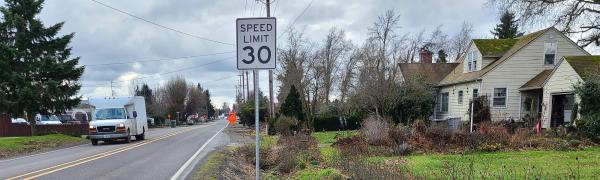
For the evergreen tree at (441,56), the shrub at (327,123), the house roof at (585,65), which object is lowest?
the shrub at (327,123)

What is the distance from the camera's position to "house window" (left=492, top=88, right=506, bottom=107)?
28.5m

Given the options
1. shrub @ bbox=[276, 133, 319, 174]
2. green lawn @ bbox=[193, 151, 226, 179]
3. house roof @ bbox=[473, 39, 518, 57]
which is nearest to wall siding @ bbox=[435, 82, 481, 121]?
house roof @ bbox=[473, 39, 518, 57]

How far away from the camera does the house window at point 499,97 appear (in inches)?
1121

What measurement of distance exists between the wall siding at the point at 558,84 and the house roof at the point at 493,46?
6230 mm

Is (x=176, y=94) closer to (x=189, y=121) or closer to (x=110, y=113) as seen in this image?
(x=189, y=121)

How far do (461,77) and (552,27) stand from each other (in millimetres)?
6618

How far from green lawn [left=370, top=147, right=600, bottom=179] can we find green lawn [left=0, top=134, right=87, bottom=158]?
56.5 ft

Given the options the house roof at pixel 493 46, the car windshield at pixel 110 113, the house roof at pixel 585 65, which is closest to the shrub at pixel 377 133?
the house roof at pixel 585 65

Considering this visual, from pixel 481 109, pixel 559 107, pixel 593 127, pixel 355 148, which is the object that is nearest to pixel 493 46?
pixel 481 109

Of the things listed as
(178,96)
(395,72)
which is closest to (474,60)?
(395,72)

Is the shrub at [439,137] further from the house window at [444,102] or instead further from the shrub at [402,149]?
the house window at [444,102]

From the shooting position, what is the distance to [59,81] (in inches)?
1206

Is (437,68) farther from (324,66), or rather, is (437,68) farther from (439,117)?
(324,66)

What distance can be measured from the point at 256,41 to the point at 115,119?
20638 mm
